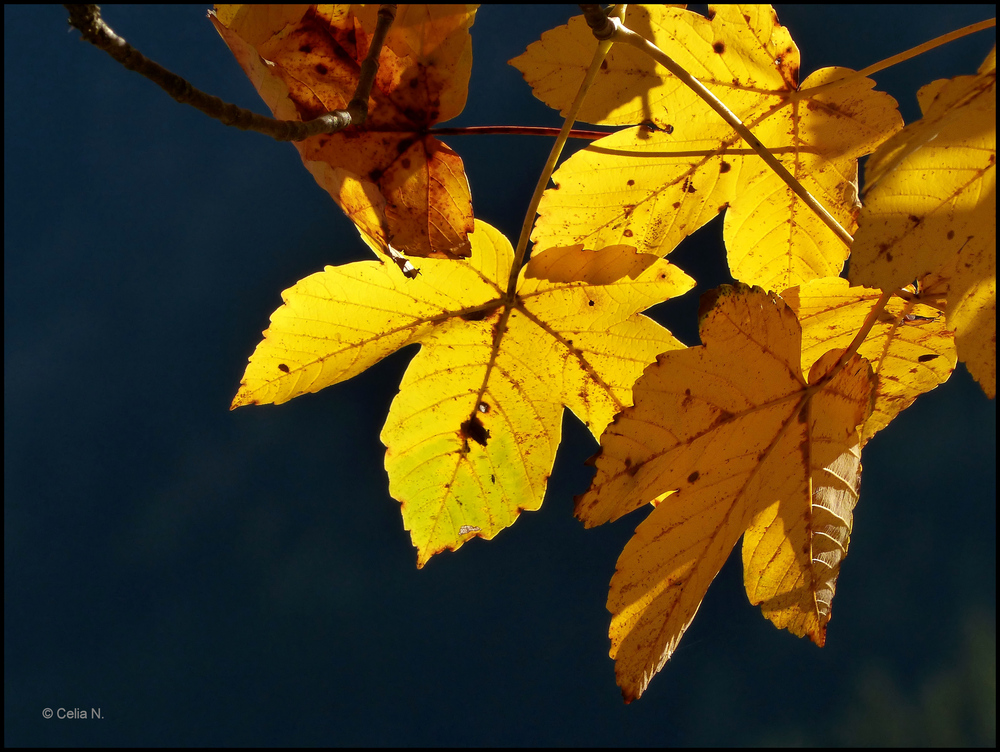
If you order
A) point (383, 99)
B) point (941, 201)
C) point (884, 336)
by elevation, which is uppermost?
point (383, 99)

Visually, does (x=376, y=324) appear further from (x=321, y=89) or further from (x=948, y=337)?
(x=948, y=337)

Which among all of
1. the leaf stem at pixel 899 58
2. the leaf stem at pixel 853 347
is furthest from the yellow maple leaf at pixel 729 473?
the leaf stem at pixel 899 58

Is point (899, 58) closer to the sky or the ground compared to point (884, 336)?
closer to the sky

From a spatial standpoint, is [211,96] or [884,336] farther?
[884,336]

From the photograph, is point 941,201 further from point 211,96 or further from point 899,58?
point 211,96

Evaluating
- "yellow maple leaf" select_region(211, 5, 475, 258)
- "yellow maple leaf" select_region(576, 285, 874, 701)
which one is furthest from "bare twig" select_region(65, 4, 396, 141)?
"yellow maple leaf" select_region(576, 285, 874, 701)

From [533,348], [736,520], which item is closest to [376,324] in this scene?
[533,348]

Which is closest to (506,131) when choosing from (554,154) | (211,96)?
(554,154)
